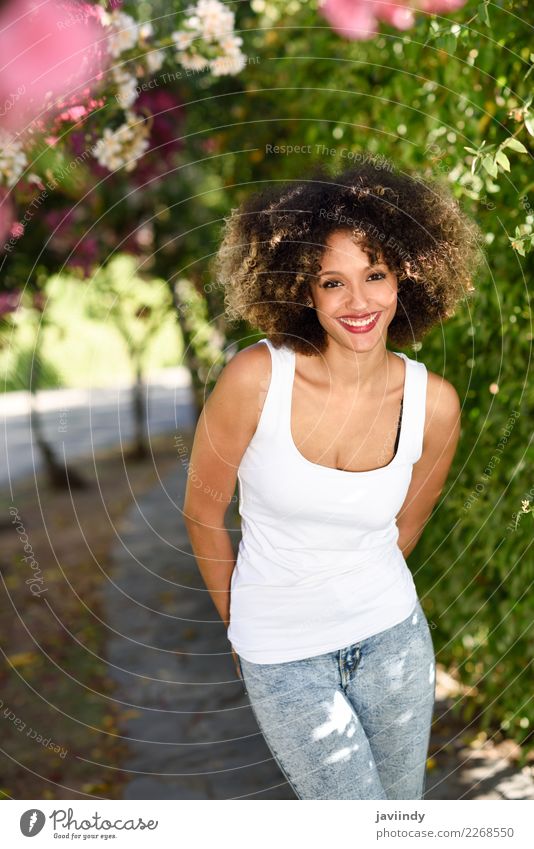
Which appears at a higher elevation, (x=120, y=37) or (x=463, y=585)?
(x=120, y=37)

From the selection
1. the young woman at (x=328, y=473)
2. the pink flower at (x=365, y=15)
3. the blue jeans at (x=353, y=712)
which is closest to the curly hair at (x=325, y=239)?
the young woman at (x=328, y=473)

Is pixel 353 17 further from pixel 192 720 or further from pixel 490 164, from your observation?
pixel 192 720

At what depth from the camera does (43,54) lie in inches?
98.3

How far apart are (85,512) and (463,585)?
17.8 ft

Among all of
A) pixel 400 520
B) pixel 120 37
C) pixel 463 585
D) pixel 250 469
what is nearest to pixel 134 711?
pixel 463 585

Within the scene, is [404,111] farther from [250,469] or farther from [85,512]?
[85,512]

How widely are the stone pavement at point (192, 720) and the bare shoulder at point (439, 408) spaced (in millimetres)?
1611

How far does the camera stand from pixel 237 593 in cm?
204

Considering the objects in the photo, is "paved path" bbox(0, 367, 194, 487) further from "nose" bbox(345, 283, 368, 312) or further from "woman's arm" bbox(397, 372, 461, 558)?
"nose" bbox(345, 283, 368, 312)

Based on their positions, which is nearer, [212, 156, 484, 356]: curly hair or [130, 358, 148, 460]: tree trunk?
[212, 156, 484, 356]: curly hair

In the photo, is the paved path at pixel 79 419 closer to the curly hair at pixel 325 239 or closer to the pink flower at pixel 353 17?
the pink flower at pixel 353 17

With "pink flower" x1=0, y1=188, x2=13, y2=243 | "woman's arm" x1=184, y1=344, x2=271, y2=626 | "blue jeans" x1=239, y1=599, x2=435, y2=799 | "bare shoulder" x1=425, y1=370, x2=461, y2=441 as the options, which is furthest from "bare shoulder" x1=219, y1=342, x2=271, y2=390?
"pink flower" x1=0, y1=188, x2=13, y2=243

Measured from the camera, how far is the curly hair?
2.03 meters
